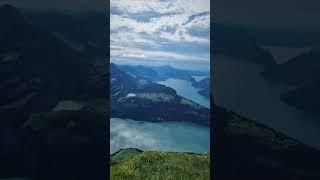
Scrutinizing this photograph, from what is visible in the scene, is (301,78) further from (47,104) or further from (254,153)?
(47,104)

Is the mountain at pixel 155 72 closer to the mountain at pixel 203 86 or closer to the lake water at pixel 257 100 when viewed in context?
the mountain at pixel 203 86

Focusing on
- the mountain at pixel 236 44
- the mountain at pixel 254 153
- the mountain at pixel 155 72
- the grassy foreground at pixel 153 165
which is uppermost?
the mountain at pixel 236 44

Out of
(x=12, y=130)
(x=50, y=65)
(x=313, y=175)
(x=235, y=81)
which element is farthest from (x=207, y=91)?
(x=12, y=130)

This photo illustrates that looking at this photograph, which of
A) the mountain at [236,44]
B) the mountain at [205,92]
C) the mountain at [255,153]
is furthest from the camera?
the mountain at [205,92]

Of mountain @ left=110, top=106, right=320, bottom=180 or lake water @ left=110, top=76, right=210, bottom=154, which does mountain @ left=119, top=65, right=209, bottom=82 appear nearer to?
lake water @ left=110, top=76, right=210, bottom=154

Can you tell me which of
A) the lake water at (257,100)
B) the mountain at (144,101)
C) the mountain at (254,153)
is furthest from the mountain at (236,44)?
the mountain at (144,101)

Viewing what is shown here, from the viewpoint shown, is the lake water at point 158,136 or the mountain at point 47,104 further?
the lake water at point 158,136
